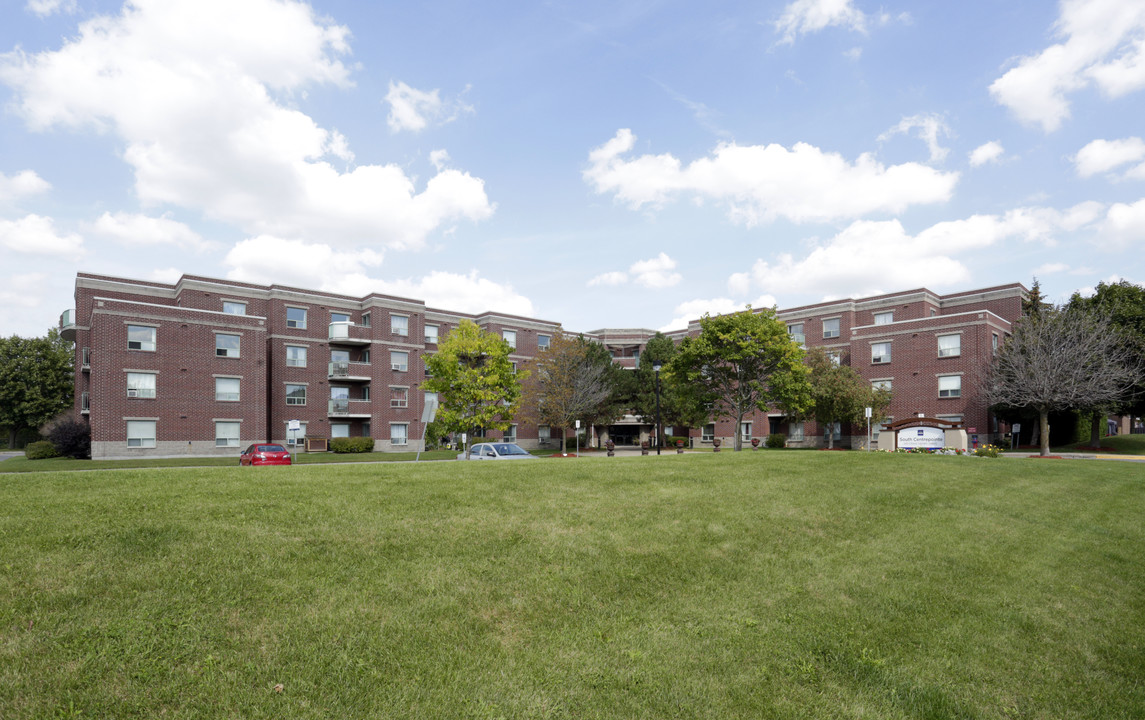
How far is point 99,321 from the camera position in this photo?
123 feet

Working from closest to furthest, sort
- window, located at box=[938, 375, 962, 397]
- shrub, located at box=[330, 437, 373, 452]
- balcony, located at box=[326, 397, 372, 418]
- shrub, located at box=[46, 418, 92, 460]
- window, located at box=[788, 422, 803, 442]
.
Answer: shrub, located at box=[46, 418, 92, 460] < window, located at box=[938, 375, 962, 397] < shrub, located at box=[330, 437, 373, 452] < balcony, located at box=[326, 397, 372, 418] < window, located at box=[788, 422, 803, 442]

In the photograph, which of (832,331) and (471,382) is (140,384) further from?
(832,331)

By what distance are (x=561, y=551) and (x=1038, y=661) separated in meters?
5.26

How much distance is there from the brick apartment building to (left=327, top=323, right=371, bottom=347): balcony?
11 cm

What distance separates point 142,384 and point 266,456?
15037 millimetres

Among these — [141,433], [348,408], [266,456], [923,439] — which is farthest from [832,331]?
[141,433]

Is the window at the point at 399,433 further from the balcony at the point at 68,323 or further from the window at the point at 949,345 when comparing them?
the window at the point at 949,345

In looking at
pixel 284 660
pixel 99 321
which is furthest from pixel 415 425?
pixel 284 660

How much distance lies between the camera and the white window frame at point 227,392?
136 ft

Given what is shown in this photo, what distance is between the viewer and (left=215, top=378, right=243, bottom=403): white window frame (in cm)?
4144

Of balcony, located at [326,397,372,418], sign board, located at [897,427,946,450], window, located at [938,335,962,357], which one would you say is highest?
window, located at [938,335,962,357]

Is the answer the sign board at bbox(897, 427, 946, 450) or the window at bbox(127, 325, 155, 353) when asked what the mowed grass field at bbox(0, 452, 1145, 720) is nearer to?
the sign board at bbox(897, 427, 946, 450)

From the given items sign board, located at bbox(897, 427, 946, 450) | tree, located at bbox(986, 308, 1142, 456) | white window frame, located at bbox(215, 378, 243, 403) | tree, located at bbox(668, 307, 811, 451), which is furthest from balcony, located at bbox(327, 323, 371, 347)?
tree, located at bbox(986, 308, 1142, 456)

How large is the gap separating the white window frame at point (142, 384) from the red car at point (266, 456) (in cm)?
1252
